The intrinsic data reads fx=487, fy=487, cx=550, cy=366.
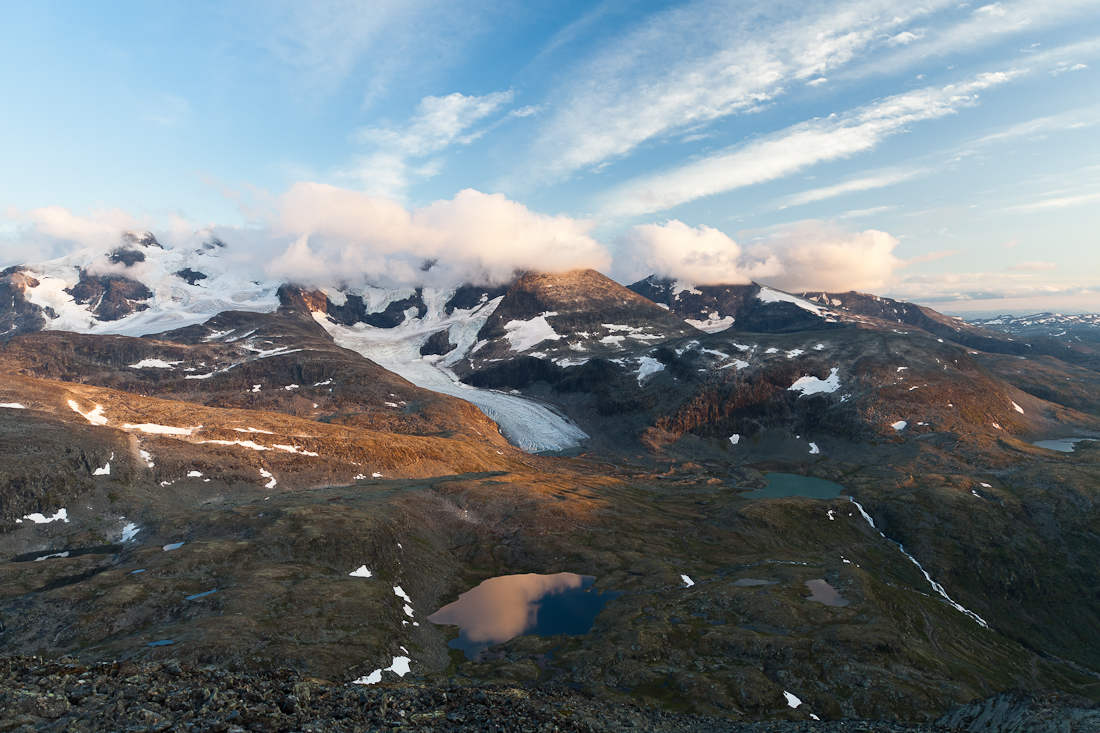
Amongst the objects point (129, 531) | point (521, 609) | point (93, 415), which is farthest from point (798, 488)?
point (93, 415)

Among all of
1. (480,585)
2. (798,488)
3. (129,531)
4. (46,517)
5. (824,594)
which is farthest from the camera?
(798,488)

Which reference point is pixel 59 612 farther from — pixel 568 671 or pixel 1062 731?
pixel 1062 731

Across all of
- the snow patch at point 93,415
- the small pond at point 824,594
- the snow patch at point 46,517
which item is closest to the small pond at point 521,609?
the small pond at point 824,594

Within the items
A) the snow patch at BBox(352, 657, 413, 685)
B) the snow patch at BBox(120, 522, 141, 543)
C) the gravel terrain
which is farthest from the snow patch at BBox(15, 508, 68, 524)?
the gravel terrain

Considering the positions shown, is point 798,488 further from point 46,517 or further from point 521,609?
point 46,517

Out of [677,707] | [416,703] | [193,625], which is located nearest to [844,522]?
[677,707]
